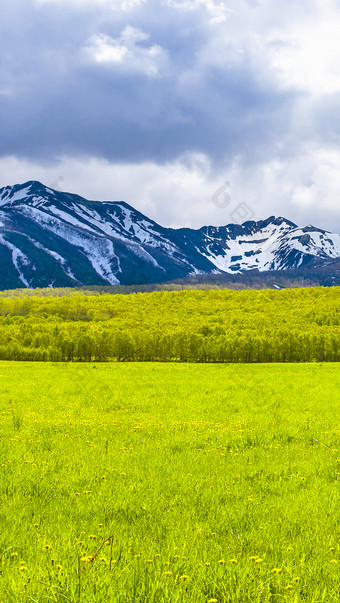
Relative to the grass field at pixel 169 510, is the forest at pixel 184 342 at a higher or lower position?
lower

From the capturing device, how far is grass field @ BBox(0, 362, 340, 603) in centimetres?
471

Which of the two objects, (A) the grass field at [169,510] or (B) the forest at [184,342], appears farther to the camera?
(B) the forest at [184,342]

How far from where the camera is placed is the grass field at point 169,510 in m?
4.71

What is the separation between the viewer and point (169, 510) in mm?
7289

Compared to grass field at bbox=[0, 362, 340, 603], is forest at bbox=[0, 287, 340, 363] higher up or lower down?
lower down

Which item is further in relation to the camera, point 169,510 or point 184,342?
point 184,342

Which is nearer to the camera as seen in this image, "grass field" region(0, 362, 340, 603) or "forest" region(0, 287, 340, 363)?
"grass field" region(0, 362, 340, 603)

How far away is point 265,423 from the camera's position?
15922 millimetres

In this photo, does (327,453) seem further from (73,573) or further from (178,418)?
(73,573)

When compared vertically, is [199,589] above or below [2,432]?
above

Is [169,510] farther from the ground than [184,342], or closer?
farther from the ground

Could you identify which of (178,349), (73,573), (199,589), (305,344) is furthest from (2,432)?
(305,344)

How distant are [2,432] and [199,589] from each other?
11.0m

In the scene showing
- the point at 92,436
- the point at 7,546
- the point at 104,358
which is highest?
the point at 7,546
